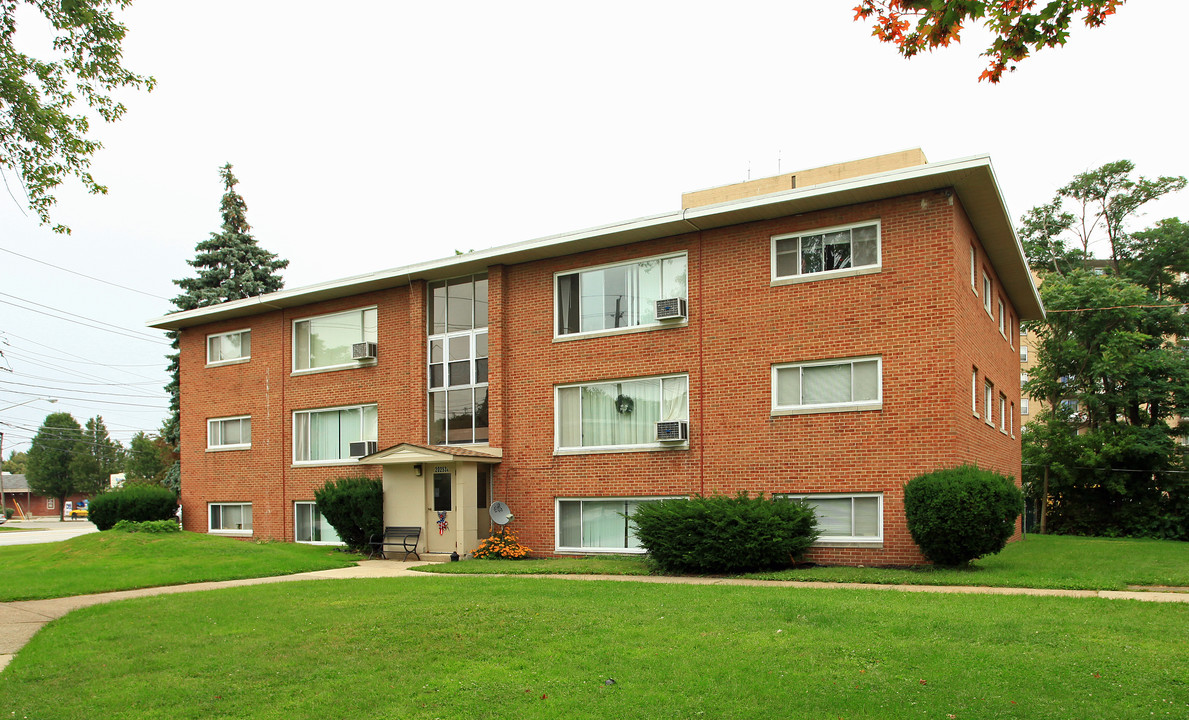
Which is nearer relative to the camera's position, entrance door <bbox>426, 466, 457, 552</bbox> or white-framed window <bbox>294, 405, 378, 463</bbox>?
entrance door <bbox>426, 466, 457, 552</bbox>

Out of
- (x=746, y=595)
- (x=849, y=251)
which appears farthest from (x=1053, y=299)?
(x=746, y=595)

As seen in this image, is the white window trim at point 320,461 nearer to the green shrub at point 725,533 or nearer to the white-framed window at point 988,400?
the green shrub at point 725,533

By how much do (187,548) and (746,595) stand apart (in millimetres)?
13677

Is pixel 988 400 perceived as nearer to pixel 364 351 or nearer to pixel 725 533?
pixel 725 533

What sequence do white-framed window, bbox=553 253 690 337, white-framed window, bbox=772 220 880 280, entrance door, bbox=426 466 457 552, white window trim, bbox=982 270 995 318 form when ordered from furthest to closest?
white window trim, bbox=982 270 995 318 < entrance door, bbox=426 466 457 552 < white-framed window, bbox=553 253 690 337 < white-framed window, bbox=772 220 880 280

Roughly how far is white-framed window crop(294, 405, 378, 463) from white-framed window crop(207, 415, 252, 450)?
6.68 feet

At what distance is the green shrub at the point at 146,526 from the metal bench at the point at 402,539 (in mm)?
7894

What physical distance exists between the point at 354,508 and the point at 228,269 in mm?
17741

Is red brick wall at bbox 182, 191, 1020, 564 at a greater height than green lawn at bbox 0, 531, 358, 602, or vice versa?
red brick wall at bbox 182, 191, 1020, 564

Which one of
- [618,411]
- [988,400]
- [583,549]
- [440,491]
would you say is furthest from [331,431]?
[988,400]

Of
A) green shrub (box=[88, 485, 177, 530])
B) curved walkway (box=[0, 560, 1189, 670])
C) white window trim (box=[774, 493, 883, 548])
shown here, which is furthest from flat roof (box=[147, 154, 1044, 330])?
curved walkway (box=[0, 560, 1189, 670])

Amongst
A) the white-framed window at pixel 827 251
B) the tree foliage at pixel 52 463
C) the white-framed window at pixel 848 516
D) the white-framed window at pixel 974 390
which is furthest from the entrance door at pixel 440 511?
the tree foliage at pixel 52 463

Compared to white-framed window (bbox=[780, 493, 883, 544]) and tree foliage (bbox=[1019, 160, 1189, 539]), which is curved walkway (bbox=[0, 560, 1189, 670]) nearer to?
white-framed window (bbox=[780, 493, 883, 544])

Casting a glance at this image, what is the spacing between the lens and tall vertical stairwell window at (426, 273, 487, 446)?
69.9 feet
